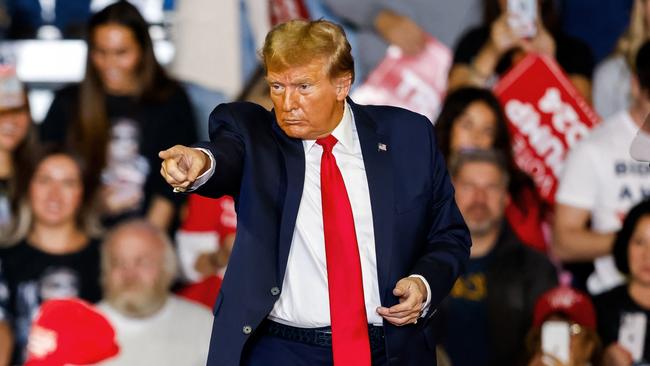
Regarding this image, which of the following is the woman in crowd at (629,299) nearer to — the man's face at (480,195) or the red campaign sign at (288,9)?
the man's face at (480,195)

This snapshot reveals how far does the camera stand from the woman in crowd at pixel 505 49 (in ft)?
21.7

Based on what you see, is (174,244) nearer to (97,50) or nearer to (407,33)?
(97,50)

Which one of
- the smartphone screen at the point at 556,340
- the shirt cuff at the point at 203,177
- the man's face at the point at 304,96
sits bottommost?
the smartphone screen at the point at 556,340

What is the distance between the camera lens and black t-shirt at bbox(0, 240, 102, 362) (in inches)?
237

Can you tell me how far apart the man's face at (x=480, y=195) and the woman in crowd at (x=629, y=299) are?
0.52 metres

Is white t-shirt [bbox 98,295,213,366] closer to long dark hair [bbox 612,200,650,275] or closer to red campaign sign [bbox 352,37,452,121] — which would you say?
red campaign sign [bbox 352,37,452,121]

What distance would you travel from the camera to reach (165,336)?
5.68 m

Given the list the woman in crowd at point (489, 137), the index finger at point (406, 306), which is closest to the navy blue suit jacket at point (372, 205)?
the index finger at point (406, 306)

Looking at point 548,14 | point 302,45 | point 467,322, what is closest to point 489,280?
point 467,322

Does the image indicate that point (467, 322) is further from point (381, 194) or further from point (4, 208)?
point (381, 194)

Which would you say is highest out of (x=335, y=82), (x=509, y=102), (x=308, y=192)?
(x=335, y=82)

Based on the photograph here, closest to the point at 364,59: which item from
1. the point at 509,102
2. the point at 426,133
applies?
the point at 509,102

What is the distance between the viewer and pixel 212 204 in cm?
632

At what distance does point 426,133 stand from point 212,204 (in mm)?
2867
